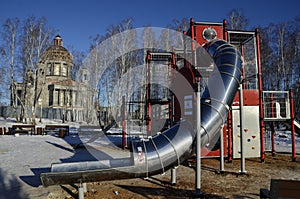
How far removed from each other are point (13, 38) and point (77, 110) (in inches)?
708

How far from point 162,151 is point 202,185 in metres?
1.68

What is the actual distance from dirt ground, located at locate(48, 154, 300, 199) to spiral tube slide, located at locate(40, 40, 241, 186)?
756mm

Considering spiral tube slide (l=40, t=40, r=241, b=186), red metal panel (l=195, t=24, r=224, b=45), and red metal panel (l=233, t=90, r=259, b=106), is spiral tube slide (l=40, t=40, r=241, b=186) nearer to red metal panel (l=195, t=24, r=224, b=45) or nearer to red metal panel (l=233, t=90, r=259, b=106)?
red metal panel (l=233, t=90, r=259, b=106)

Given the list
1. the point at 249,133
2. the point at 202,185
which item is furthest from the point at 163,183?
the point at 249,133

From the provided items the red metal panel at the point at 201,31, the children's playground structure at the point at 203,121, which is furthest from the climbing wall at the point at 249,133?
the red metal panel at the point at 201,31

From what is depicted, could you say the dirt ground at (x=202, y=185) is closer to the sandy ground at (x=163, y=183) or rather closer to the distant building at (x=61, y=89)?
the sandy ground at (x=163, y=183)

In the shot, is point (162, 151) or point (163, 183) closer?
point (162, 151)

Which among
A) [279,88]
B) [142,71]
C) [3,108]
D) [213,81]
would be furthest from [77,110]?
[213,81]

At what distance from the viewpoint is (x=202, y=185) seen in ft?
17.0

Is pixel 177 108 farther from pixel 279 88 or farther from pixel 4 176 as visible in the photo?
pixel 279 88

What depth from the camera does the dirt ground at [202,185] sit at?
15.0 ft

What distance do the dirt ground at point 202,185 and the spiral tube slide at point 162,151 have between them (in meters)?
0.76

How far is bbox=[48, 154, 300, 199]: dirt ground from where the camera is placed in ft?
15.0

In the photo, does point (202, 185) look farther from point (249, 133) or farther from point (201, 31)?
point (201, 31)
